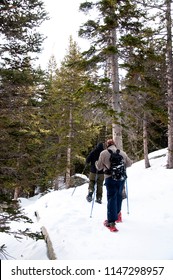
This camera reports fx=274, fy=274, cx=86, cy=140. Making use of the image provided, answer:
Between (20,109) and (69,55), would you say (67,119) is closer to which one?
(69,55)

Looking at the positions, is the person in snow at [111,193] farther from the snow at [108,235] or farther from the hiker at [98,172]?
the hiker at [98,172]

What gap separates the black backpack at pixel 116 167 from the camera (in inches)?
299

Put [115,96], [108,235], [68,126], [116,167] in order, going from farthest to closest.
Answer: [68,126], [115,96], [116,167], [108,235]

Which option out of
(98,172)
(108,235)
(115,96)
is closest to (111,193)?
(108,235)

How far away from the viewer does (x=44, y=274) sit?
507cm

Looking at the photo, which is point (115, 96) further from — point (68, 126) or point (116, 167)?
point (68, 126)

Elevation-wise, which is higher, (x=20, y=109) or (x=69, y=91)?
(x=69, y=91)

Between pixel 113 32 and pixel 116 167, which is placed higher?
pixel 113 32

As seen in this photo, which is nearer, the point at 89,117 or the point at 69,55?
the point at 89,117

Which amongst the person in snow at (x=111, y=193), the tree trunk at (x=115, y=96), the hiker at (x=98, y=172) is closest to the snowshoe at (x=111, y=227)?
the person in snow at (x=111, y=193)

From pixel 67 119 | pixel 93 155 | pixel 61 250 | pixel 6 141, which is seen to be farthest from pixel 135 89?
pixel 67 119

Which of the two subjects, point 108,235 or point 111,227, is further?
point 111,227

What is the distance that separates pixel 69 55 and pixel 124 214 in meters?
19.5

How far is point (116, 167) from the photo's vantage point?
301 inches
